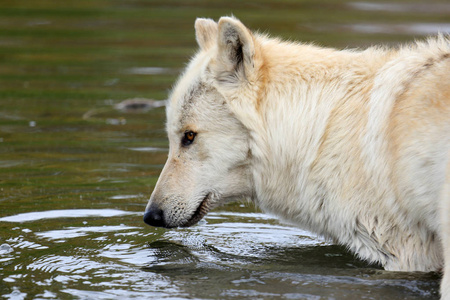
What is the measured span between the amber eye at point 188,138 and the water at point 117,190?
0.81m

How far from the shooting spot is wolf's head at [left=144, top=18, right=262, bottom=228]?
4715 millimetres

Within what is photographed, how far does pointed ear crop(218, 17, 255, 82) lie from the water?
4.26ft

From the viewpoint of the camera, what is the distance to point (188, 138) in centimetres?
487

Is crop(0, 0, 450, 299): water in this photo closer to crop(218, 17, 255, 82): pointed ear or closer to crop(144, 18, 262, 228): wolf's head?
crop(144, 18, 262, 228): wolf's head

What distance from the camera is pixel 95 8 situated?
50.9 feet

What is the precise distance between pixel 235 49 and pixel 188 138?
671 mm

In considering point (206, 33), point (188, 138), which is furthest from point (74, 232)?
point (206, 33)

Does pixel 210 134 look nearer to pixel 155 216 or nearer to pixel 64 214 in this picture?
pixel 155 216

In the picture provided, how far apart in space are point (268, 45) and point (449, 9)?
12.5 meters

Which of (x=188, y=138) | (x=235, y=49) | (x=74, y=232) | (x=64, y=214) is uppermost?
(x=235, y=49)

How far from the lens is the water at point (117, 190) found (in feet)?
14.8

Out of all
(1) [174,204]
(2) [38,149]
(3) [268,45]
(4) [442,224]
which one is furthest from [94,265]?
(2) [38,149]

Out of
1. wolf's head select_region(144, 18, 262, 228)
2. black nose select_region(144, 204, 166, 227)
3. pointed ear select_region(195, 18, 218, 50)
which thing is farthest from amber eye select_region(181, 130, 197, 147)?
pointed ear select_region(195, 18, 218, 50)

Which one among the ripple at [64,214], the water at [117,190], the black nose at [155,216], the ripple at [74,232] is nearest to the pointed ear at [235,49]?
the black nose at [155,216]
